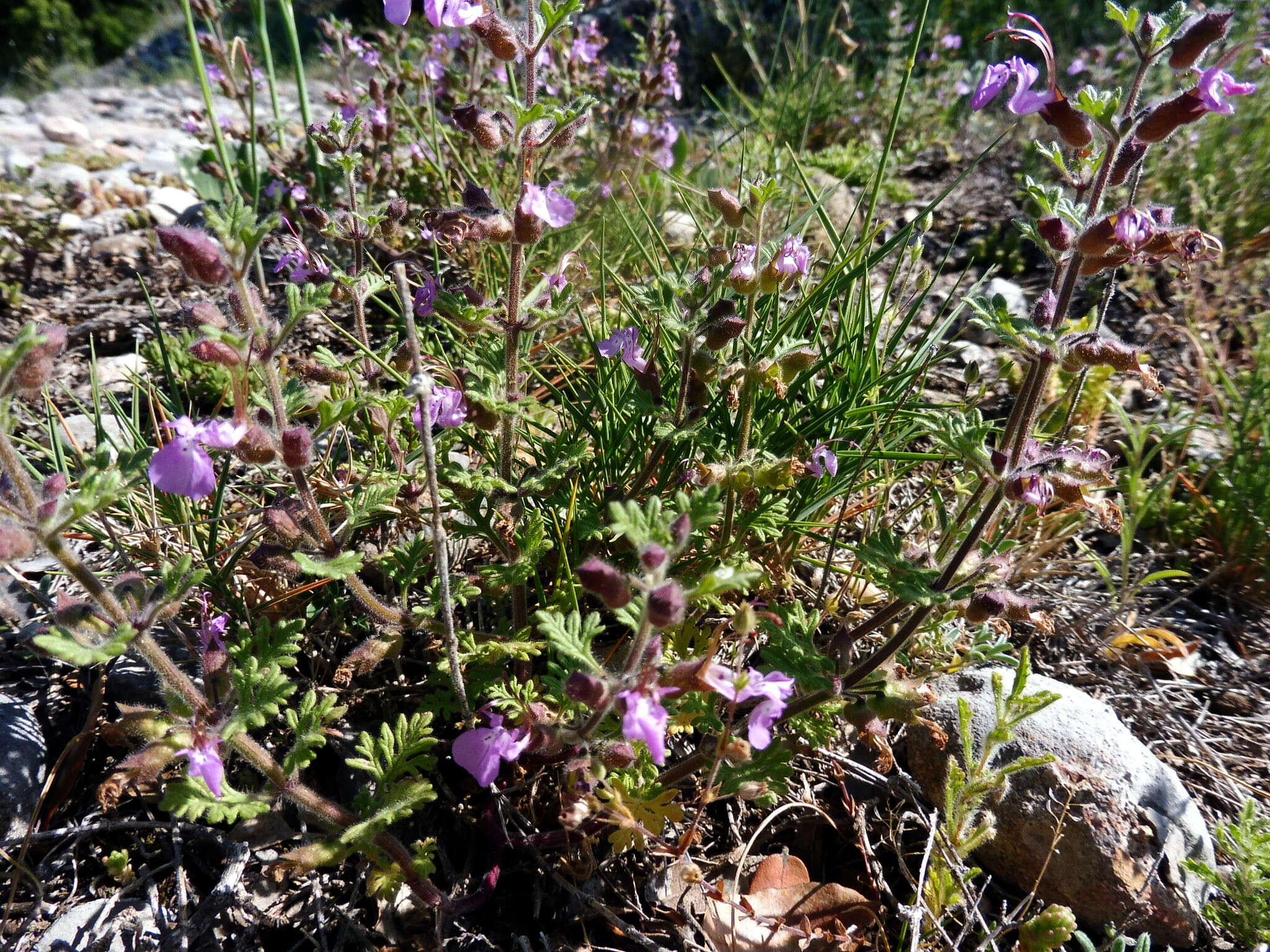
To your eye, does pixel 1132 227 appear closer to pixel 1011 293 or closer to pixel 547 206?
pixel 547 206

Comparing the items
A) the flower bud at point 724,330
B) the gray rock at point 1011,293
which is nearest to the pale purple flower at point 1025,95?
the flower bud at point 724,330

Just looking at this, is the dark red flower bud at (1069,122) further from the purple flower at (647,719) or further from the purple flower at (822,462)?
the purple flower at (647,719)

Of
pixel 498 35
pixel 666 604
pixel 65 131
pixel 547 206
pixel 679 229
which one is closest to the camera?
pixel 666 604

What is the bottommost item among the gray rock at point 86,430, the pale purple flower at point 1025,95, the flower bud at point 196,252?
the gray rock at point 86,430

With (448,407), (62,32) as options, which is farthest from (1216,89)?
(62,32)

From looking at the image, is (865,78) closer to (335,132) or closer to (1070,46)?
(1070,46)

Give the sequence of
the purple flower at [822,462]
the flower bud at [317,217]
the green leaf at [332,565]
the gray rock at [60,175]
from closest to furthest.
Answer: the green leaf at [332,565] < the purple flower at [822,462] < the flower bud at [317,217] < the gray rock at [60,175]
